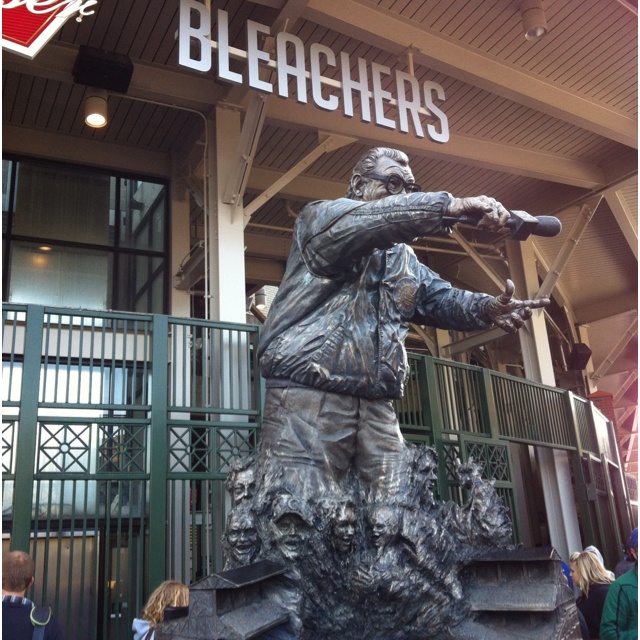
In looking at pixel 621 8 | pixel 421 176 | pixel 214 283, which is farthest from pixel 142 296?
pixel 621 8

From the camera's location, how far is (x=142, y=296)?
9.62 m


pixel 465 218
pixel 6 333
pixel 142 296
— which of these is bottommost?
pixel 465 218

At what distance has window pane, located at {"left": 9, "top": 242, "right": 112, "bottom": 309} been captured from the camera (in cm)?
879

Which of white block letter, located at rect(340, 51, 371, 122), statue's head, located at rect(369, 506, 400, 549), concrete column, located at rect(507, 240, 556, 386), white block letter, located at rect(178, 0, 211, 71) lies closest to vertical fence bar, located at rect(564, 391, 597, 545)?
concrete column, located at rect(507, 240, 556, 386)

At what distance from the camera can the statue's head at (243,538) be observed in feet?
A: 6.48

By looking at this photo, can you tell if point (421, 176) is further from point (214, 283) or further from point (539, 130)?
point (214, 283)

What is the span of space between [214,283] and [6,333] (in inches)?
82.1

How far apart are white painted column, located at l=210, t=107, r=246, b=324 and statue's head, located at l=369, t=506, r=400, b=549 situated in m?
5.22

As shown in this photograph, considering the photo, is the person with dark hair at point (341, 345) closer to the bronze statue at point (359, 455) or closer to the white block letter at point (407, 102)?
the bronze statue at point (359, 455)

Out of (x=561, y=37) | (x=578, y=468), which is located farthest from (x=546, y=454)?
(x=561, y=37)

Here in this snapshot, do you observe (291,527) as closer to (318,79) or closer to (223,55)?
(223,55)

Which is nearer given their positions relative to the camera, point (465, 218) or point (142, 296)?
point (465, 218)

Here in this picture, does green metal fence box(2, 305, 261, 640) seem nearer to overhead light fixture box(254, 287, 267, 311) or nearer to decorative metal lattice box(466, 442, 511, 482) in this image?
decorative metal lattice box(466, 442, 511, 482)

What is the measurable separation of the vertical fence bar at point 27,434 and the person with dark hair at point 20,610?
209cm
